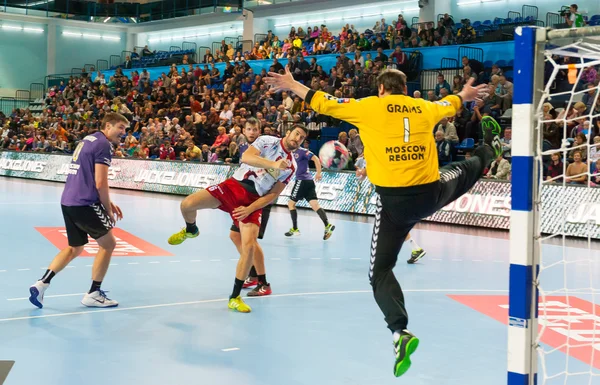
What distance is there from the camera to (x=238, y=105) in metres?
25.6

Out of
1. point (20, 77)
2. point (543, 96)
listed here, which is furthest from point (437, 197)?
point (20, 77)

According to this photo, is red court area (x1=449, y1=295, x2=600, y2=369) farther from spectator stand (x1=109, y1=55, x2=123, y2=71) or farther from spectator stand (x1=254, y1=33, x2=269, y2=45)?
spectator stand (x1=109, y1=55, x2=123, y2=71)

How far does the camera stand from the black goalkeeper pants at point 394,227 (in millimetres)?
4852

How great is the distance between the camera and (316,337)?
6066 millimetres

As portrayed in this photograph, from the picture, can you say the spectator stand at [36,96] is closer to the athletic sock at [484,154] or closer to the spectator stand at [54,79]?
the spectator stand at [54,79]

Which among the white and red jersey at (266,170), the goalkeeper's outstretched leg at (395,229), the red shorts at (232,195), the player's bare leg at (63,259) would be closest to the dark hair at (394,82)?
the goalkeeper's outstretched leg at (395,229)

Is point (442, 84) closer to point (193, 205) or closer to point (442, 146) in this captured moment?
point (442, 146)

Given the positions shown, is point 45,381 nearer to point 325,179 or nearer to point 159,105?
point 325,179

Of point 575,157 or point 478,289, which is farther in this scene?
point 575,157

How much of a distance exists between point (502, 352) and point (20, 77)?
41.5m

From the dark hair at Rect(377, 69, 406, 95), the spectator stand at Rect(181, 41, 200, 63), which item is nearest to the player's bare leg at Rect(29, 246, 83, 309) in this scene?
the dark hair at Rect(377, 69, 406, 95)

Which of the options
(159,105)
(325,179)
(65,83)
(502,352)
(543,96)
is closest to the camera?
(543,96)

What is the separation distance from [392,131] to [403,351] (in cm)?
145

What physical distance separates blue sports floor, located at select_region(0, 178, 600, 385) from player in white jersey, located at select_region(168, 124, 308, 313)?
63cm
